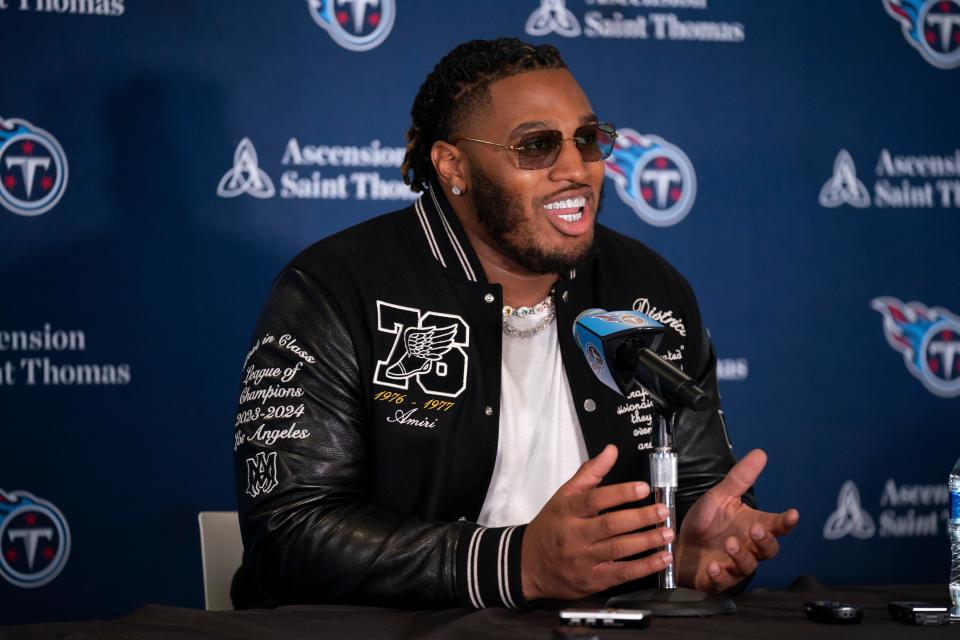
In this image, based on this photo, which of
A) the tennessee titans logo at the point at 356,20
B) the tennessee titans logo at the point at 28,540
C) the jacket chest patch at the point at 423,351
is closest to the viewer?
the jacket chest patch at the point at 423,351

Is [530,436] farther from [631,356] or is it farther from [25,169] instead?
[25,169]

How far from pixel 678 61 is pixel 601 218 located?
0.61 metres

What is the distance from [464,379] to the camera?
7.39ft

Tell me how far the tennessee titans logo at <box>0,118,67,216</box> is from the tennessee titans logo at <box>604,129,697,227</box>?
181 cm

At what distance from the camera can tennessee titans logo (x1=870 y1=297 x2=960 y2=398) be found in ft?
13.2

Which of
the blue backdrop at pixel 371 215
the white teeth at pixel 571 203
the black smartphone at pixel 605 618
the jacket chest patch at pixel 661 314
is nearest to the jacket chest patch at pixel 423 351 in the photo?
the white teeth at pixel 571 203

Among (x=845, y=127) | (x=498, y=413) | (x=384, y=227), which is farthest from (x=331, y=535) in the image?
(x=845, y=127)

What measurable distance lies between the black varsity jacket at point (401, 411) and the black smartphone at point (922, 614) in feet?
1.71

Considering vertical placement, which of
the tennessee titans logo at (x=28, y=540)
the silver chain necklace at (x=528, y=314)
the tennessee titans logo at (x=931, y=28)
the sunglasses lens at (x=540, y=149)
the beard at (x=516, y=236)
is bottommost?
the tennessee titans logo at (x=28, y=540)

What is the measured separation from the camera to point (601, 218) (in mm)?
3850

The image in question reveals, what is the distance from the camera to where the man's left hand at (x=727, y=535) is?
1852 mm

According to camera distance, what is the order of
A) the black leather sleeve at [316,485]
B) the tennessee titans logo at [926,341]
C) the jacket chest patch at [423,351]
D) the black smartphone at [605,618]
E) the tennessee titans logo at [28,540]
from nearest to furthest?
the black smartphone at [605,618], the black leather sleeve at [316,485], the jacket chest patch at [423,351], the tennessee titans logo at [28,540], the tennessee titans logo at [926,341]

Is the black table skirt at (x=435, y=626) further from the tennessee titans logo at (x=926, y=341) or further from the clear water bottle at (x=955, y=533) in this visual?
the tennessee titans logo at (x=926, y=341)

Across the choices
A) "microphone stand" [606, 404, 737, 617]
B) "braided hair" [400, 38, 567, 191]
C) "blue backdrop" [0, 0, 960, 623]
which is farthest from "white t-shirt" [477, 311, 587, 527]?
"blue backdrop" [0, 0, 960, 623]
